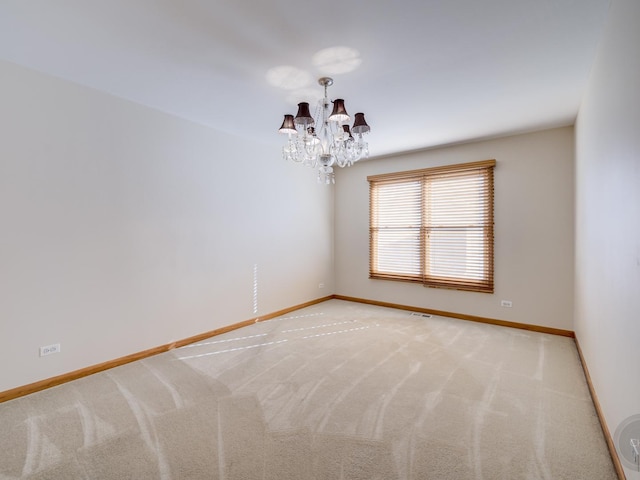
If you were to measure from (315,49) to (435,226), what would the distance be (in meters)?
3.46

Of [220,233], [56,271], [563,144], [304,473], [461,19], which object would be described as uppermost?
[461,19]

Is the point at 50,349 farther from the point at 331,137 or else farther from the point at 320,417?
the point at 331,137

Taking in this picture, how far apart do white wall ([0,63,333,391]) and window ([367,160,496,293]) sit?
2.02 meters

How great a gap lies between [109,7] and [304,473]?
2.91 m

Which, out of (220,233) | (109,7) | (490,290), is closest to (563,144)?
(490,290)

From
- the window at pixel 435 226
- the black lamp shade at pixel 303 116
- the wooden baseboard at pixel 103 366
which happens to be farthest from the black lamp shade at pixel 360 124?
the wooden baseboard at pixel 103 366

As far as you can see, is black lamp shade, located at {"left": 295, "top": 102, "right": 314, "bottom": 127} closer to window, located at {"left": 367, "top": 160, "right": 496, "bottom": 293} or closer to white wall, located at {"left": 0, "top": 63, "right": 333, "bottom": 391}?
white wall, located at {"left": 0, "top": 63, "right": 333, "bottom": 391}

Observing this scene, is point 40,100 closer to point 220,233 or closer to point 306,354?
point 220,233

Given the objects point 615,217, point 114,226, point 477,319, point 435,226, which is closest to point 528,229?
point 435,226

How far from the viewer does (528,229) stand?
4211 millimetres

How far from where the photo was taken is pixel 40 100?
105 inches

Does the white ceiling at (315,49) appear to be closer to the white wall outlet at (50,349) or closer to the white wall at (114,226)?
the white wall at (114,226)

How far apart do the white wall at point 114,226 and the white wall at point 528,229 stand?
2880 mm

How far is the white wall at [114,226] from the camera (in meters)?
2.58
